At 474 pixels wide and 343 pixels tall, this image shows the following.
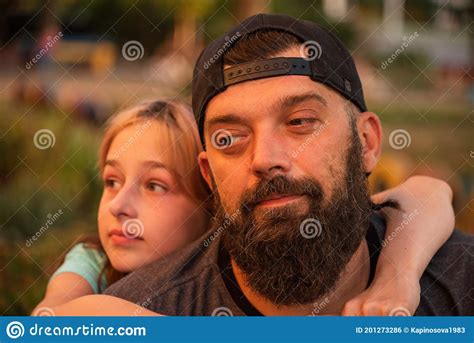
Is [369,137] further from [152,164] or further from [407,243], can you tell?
[152,164]

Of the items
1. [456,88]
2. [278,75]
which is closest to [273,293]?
[278,75]

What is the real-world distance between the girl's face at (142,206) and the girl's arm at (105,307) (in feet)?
0.57

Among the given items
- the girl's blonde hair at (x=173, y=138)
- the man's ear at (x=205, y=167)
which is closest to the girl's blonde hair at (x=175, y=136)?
the girl's blonde hair at (x=173, y=138)

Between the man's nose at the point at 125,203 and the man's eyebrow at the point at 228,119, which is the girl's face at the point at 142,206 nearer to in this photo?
the man's nose at the point at 125,203

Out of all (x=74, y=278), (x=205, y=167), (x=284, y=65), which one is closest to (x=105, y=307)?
(x=74, y=278)

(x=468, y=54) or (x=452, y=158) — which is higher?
(x=468, y=54)

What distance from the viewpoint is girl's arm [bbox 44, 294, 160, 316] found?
2486 millimetres

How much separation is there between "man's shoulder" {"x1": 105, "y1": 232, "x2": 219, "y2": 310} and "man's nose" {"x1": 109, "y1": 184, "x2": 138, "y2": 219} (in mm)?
234

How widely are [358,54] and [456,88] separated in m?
0.46

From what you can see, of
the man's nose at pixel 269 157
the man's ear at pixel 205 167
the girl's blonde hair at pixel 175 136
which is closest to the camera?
the man's nose at pixel 269 157

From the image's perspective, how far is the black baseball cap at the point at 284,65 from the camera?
2318 millimetres

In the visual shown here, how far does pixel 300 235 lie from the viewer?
7.81 ft

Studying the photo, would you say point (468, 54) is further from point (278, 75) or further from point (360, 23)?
point (278, 75)

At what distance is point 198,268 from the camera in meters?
Answer: 2.47
